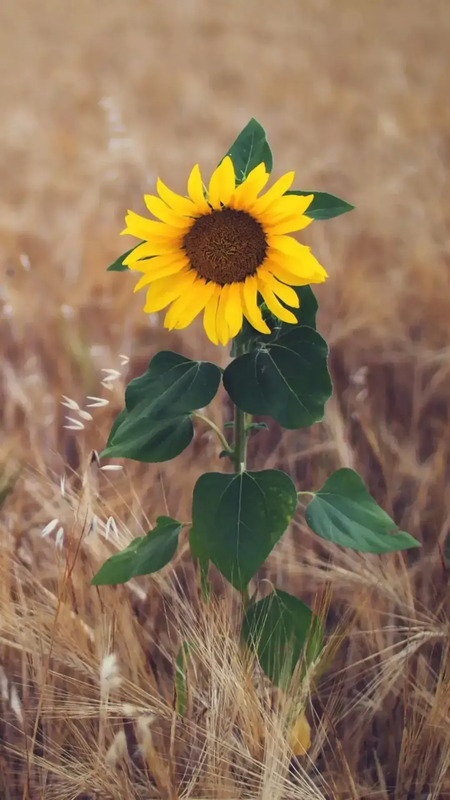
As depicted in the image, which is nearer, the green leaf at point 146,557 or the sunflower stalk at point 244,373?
the sunflower stalk at point 244,373

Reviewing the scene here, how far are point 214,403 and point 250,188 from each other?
1.52ft

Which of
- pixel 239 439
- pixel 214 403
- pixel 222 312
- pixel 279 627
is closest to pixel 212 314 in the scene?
pixel 222 312

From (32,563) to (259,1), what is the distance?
206 centimetres

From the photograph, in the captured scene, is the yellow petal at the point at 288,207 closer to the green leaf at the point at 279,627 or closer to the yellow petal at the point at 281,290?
the yellow petal at the point at 281,290

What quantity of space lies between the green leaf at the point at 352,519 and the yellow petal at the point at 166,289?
0.63 ft

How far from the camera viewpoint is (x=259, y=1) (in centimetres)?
221

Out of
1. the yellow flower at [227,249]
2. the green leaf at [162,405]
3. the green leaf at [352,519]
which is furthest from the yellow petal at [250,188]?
the green leaf at [352,519]

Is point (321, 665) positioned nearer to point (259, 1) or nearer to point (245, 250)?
point (245, 250)

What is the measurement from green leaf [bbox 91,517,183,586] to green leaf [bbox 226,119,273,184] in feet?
0.84

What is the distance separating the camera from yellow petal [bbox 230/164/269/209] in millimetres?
410

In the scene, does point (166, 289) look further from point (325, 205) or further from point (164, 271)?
point (325, 205)

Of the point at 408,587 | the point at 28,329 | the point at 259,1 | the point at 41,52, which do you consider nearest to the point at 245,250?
the point at 408,587

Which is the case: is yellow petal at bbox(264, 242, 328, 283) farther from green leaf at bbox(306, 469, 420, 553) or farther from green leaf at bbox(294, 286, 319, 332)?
green leaf at bbox(306, 469, 420, 553)

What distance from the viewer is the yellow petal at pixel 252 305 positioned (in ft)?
1.34
